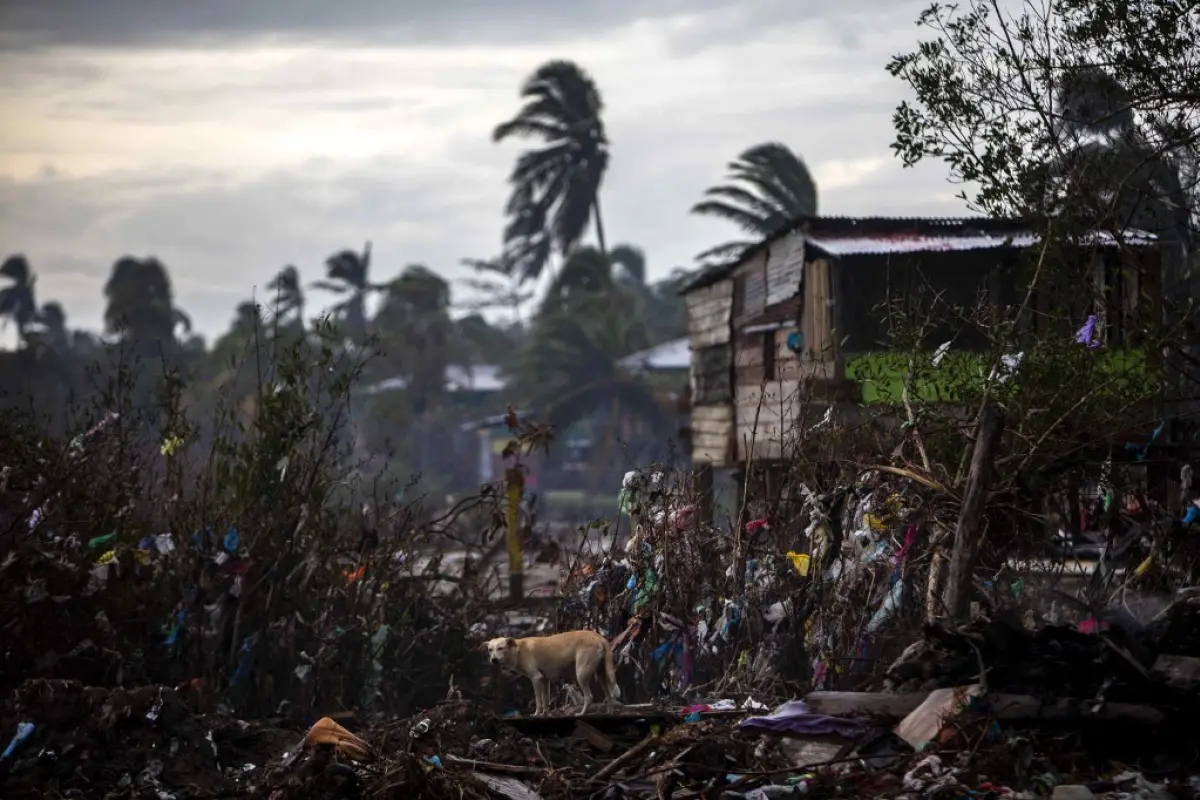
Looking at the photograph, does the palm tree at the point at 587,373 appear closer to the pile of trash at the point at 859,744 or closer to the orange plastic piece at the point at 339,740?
the pile of trash at the point at 859,744

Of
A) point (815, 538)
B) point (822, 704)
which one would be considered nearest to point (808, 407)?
point (815, 538)

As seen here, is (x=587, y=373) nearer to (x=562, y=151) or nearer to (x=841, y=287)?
(x=562, y=151)

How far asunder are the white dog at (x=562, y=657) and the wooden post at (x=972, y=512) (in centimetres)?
204

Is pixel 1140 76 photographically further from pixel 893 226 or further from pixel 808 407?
pixel 893 226

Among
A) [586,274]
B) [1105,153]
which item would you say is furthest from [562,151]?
[1105,153]

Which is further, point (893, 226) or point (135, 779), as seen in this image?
point (893, 226)

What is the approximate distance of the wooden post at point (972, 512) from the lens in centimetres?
712

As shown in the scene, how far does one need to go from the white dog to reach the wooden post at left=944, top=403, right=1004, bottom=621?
2.04 meters

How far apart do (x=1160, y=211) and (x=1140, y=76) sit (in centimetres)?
499

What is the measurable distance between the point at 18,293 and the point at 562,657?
67295 mm

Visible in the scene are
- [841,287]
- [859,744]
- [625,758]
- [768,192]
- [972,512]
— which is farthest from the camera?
[768,192]

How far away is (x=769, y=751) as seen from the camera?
670 cm

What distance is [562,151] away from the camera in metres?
44.1

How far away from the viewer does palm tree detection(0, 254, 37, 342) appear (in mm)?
68562
